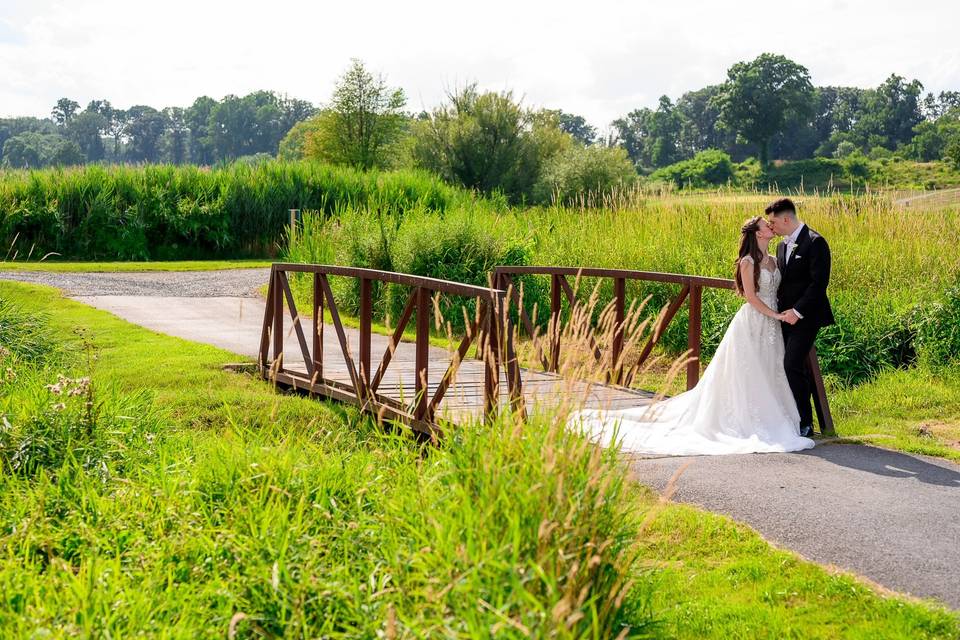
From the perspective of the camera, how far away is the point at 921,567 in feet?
16.1

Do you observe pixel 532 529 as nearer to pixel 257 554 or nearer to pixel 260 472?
pixel 257 554

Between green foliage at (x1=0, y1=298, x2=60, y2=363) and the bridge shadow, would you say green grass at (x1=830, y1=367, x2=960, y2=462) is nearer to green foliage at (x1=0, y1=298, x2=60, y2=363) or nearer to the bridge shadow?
the bridge shadow

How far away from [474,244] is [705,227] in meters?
3.61

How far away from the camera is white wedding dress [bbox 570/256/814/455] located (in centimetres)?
783

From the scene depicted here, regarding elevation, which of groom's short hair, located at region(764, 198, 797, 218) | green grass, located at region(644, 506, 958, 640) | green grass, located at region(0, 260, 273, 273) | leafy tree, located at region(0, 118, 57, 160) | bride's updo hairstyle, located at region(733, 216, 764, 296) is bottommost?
green grass, located at region(644, 506, 958, 640)

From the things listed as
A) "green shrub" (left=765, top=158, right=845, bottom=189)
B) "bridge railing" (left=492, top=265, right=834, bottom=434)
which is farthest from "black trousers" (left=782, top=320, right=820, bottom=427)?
"green shrub" (left=765, top=158, right=845, bottom=189)

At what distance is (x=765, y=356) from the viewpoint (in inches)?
320

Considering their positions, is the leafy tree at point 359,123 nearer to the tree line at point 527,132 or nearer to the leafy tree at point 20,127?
the tree line at point 527,132

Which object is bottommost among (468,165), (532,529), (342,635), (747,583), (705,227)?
(747,583)

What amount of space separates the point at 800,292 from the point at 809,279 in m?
0.13

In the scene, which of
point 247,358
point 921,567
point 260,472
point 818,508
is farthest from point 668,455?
point 247,358

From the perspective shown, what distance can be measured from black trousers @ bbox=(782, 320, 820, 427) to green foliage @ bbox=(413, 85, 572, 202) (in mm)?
25875

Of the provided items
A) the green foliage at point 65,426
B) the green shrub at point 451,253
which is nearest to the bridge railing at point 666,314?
the green foliage at point 65,426

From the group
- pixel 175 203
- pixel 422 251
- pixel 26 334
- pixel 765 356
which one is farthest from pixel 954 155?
pixel 26 334
